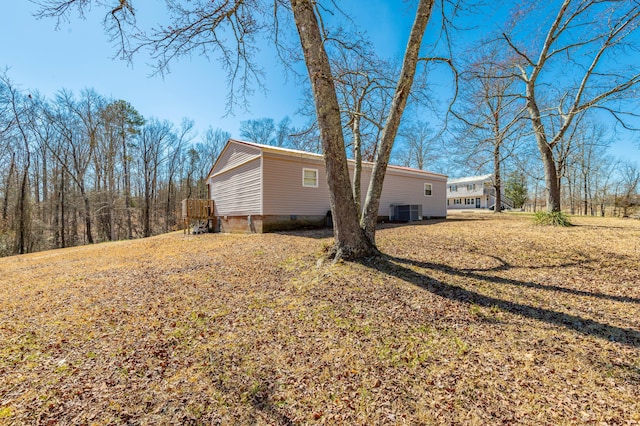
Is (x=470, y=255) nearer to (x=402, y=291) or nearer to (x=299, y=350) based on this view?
(x=402, y=291)

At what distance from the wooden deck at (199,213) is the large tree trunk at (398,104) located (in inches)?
437

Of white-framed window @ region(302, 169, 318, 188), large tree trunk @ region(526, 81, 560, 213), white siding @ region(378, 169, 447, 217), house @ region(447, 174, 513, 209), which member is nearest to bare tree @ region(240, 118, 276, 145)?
white siding @ region(378, 169, 447, 217)

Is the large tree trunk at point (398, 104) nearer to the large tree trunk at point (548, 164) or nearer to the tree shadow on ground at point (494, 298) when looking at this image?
the tree shadow on ground at point (494, 298)

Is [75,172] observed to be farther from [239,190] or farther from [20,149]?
[239,190]

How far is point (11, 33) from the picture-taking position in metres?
6.96

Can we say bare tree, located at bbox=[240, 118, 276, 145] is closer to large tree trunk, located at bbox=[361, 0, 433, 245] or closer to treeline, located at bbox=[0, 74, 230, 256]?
treeline, located at bbox=[0, 74, 230, 256]

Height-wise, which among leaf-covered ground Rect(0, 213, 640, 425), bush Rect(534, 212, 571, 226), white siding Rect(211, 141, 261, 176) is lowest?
leaf-covered ground Rect(0, 213, 640, 425)

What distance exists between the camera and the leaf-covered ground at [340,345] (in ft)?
5.74

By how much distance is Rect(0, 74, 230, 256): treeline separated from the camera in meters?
15.9

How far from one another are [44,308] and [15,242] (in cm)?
1893

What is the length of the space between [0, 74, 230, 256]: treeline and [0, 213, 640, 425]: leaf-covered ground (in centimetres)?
1839

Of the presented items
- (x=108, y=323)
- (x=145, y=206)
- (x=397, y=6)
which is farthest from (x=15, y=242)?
(x=397, y=6)

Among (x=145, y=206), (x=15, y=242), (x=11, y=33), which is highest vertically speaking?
(x=11, y=33)

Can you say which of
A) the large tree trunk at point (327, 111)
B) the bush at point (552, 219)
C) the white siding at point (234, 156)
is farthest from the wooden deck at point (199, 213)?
the bush at point (552, 219)
